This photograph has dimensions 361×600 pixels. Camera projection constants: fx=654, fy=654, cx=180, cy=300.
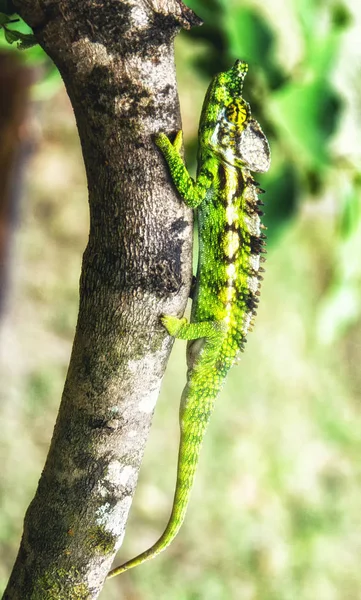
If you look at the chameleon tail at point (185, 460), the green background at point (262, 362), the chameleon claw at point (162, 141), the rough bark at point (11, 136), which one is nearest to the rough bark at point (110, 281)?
the chameleon claw at point (162, 141)

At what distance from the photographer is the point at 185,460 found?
49.1 inches

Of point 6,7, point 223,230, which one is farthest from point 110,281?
point 223,230

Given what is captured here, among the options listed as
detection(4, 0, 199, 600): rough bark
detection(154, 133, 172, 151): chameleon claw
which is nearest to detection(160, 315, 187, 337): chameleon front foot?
detection(4, 0, 199, 600): rough bark

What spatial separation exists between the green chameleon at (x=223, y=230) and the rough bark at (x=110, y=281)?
0.39m

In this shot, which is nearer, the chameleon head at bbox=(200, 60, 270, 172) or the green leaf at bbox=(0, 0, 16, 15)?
the green leaf at bbox=(0, 0, 16, 15)

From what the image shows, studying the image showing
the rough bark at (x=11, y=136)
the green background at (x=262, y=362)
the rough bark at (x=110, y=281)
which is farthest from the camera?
the rough bark at (x=11, y=136)

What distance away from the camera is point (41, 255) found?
3.45 meters

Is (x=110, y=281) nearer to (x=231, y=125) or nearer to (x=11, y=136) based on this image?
(x=231, y=125)

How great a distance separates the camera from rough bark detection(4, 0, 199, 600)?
28.8 inches

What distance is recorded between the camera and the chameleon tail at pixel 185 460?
120cm

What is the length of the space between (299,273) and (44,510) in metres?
3.85

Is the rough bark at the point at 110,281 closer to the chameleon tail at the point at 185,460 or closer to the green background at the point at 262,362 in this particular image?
the chameleon tail at the point at 185,460

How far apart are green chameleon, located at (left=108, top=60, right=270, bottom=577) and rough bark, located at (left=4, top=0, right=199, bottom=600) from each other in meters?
0.39

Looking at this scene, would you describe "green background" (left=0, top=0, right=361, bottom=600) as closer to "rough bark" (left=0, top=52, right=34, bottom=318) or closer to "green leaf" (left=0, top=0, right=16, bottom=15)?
"rough bark" (left=0, top=52, right=34, bottom=318)
